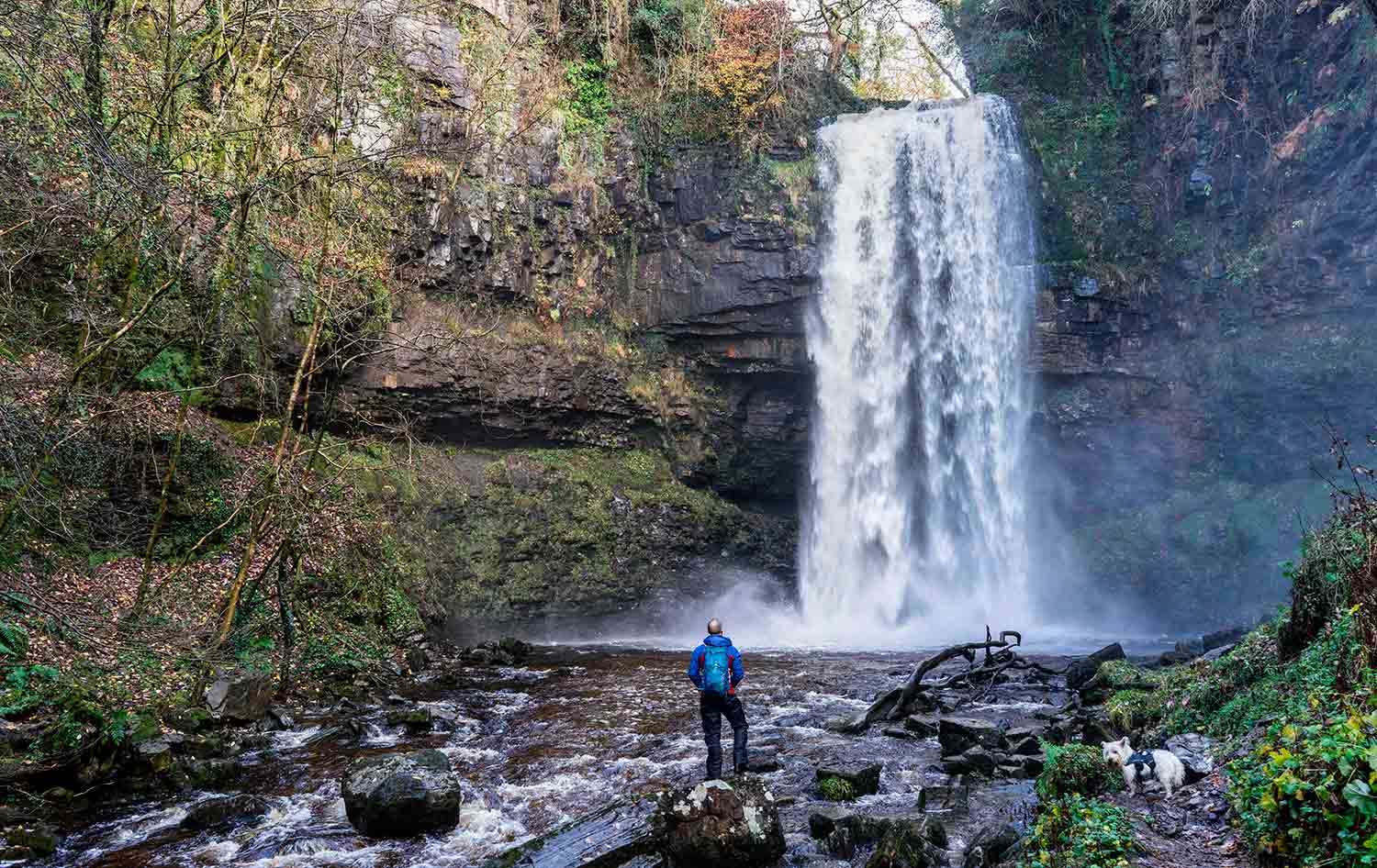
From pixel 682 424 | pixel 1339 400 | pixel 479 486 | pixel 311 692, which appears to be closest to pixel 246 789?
pixel 311 692

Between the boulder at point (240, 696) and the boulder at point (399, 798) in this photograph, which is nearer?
the boulder at point (399, 798)

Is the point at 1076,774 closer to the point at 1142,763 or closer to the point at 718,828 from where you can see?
the point at 1142,763

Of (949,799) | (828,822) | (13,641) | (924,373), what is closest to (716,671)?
(828,822)

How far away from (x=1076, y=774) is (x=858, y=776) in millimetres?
1900

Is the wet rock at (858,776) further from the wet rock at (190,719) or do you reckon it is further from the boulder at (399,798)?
the wet rock at (190,719)

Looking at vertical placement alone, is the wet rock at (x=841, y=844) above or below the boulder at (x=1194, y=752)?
below

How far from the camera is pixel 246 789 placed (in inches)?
304

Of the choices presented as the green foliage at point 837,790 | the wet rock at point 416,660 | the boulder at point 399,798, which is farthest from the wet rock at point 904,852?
the wet rock at point 416,660

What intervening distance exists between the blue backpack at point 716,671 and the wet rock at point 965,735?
2.47 m

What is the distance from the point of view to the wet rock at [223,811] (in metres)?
6.81

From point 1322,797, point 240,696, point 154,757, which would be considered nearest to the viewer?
point 1322,797

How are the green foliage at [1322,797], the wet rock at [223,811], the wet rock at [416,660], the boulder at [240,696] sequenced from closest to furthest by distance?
the green foliage at [1322,797], the wet rock at [223,811], the boulder at [240,696], the wet rock at [416,660]

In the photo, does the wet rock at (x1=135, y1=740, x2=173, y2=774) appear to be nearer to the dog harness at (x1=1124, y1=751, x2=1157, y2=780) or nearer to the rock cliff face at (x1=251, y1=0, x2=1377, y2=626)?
the dog harness at (x1=1124, y1=751, x2=1157, y2=780)

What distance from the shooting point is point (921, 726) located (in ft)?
30.3
